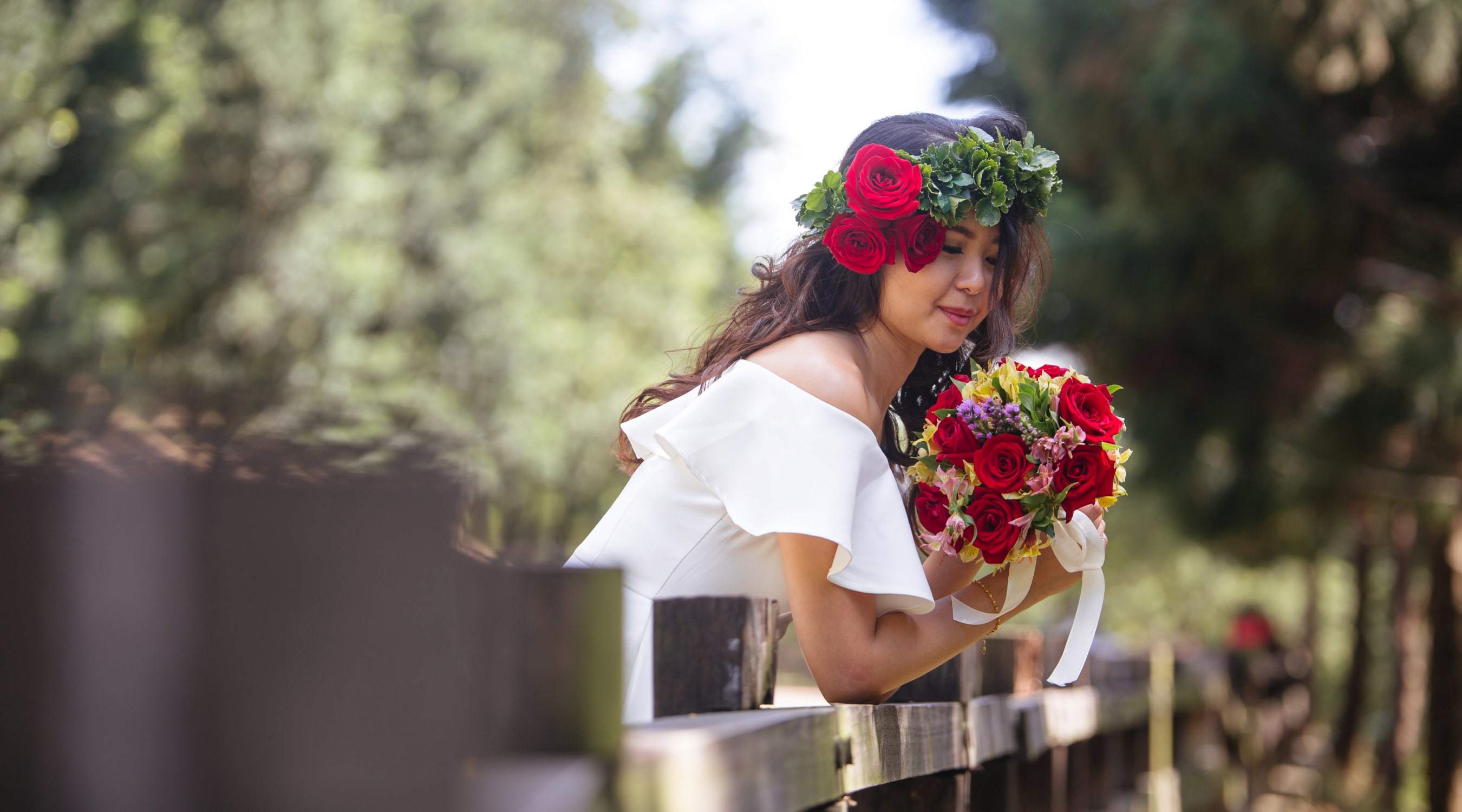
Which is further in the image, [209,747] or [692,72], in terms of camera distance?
[692,72]

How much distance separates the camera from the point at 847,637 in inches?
89.4

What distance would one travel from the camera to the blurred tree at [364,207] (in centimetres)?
1477

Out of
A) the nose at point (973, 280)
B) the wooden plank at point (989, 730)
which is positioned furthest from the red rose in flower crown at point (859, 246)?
the wooden plank at point (989, 730)

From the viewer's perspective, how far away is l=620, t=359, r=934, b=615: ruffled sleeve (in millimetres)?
2271

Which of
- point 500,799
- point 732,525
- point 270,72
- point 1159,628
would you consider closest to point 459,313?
point 270,72

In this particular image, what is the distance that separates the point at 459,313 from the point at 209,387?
19.0 m

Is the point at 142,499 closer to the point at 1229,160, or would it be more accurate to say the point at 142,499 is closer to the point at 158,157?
the point at 1229,160

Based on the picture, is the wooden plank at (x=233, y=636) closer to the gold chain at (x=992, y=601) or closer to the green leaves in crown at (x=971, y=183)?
the gold chain at (x=992, y=601)

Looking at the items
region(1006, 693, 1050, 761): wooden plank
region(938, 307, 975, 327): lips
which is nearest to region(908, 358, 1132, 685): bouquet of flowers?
region(938, 307, 975, 327): lips

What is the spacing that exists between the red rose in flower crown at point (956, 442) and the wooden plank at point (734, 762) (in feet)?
2.77

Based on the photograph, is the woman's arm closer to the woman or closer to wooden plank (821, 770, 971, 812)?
the woman

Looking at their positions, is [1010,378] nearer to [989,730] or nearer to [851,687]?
[851,687]

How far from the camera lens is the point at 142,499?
0.63 meters

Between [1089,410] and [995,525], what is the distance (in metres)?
0.37
